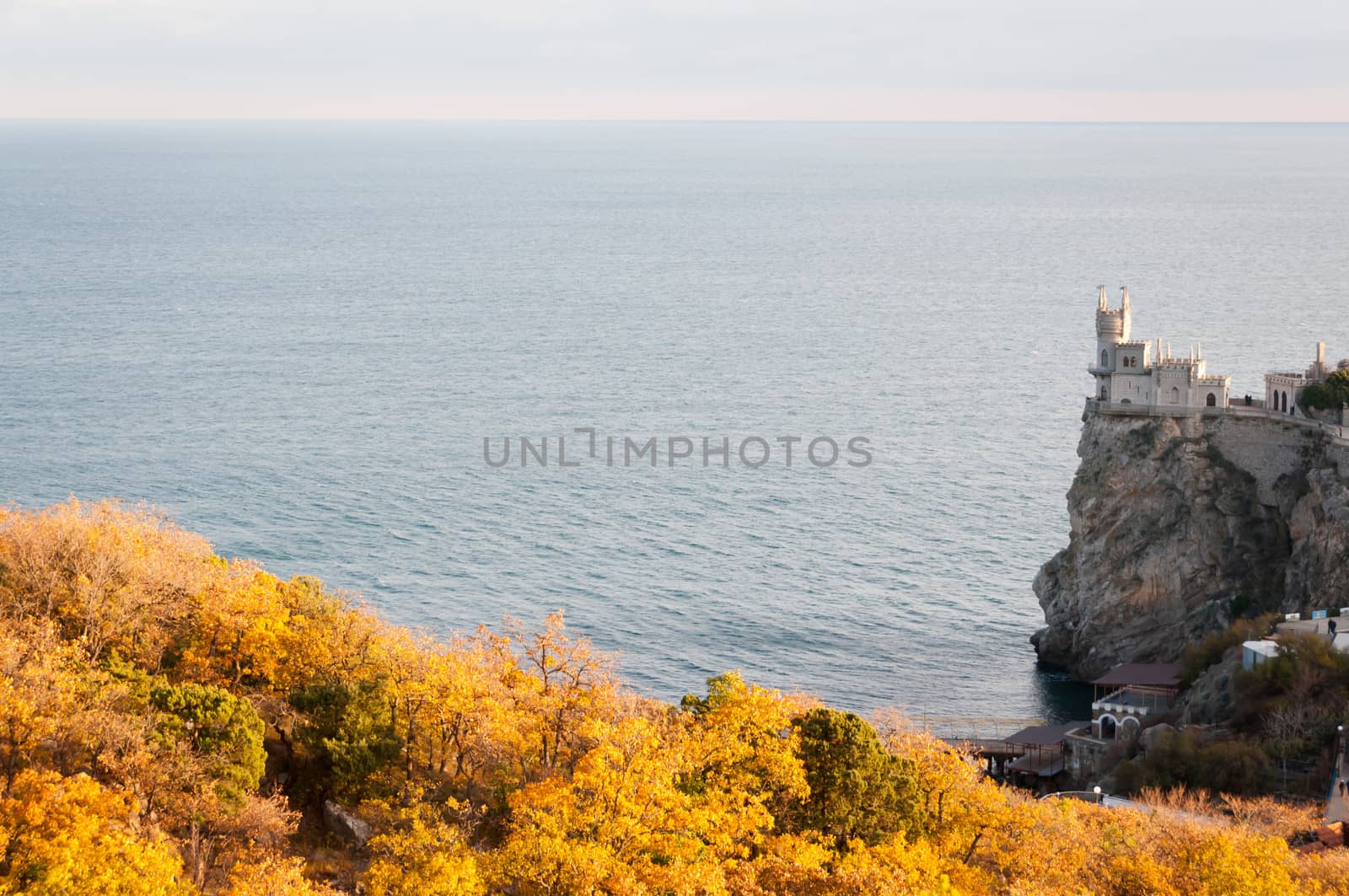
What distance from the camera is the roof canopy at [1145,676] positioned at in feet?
251

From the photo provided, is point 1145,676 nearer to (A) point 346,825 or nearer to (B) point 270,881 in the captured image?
(A) point 346,825

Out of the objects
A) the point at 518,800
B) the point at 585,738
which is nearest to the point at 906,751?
the point at 585,738

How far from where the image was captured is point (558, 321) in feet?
566

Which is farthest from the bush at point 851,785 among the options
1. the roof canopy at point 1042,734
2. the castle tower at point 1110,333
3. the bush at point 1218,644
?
the castle tower at point 1110,333

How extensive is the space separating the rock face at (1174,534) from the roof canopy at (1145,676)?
15.3 ft

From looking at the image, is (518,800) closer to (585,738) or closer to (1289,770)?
(585,738)

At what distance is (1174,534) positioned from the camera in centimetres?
8544

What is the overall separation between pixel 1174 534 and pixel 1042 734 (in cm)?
1803

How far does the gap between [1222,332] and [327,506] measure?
94.7m

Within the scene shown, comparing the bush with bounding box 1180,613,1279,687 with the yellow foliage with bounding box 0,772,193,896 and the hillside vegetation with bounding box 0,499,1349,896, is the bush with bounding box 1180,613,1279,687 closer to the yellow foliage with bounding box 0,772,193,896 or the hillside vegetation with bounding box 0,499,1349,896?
the hillside vegetation with bounding box 0,499,1349,896

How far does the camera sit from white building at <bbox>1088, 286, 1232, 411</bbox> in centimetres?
8762

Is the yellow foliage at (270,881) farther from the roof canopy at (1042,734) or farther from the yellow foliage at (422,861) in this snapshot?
the roof canopy at (1042,734)

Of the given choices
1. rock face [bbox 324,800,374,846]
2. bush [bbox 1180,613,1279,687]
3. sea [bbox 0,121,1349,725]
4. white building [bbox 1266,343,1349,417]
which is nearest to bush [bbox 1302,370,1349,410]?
white building [bbox 1266,343,1349,417]

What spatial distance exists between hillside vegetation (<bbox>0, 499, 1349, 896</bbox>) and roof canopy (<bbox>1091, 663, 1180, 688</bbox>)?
89.3ft
